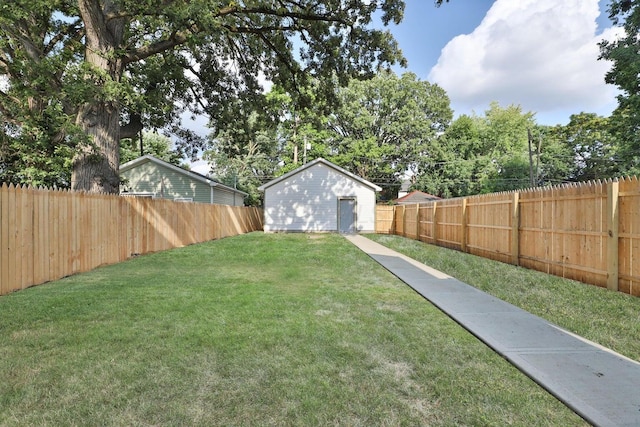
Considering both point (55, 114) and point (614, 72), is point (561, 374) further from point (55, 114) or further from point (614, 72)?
point (614, 72)

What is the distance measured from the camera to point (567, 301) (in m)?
5.37

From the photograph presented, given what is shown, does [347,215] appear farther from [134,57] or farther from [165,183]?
[134,57]

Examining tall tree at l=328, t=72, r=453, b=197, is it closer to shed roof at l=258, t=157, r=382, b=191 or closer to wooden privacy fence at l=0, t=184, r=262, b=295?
shed roof at l=258, t=157, r=382, b=191

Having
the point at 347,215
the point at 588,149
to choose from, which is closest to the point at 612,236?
the point at 347,215

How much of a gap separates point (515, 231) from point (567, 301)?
361cm

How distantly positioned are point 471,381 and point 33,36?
12947 mm

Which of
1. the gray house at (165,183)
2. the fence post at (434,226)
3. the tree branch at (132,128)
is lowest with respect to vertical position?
the fence post at (434,226)

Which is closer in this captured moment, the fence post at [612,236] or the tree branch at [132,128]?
the fence post at [612,236]

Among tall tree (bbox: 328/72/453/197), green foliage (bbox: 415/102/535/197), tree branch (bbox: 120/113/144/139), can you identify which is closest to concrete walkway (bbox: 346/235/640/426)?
tree branch (bbox: 120/113/144/139)

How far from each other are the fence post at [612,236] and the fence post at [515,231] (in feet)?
8.99

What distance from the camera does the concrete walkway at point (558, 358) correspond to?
245 centimetres

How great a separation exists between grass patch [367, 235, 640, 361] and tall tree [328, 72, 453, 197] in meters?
32.4

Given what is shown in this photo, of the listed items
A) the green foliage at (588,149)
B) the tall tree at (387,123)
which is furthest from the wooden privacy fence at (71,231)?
the green foliage at (588,149)

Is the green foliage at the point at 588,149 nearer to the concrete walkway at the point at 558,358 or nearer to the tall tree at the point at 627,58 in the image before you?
the tall tree at the point at 627,58
